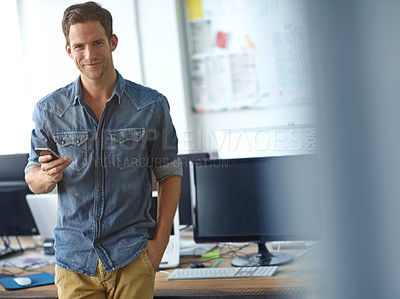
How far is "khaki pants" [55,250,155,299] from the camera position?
5.10ft

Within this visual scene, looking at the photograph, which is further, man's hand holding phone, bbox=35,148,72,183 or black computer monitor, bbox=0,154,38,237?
black computer monitor, bbox=0,154,38,237

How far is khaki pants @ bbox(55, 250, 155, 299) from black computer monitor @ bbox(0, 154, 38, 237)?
1.14 metres

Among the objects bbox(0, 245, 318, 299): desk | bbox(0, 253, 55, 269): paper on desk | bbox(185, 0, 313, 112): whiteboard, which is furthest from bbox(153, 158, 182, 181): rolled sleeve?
bbox(185, 0, 313, 112): whiteboard

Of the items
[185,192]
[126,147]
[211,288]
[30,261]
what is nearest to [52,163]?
[126,147]

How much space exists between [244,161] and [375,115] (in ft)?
6.45

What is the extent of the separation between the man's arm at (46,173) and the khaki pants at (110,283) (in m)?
0.25

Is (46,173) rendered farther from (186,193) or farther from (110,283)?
(186,193)

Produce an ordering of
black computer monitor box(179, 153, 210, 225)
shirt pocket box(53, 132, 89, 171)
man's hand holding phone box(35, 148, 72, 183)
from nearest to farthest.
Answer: man's hand holding phone box(35, 148, 72, 183) → shirt pocket box(53, 132, 89, 171) → black computer monitor box(179, 153, 210, 225)

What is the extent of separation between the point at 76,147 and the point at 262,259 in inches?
38.8

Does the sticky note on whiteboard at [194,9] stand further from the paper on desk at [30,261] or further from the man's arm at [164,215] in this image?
the man's arm at [164,215]

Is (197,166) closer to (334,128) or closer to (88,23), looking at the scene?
(88,23)

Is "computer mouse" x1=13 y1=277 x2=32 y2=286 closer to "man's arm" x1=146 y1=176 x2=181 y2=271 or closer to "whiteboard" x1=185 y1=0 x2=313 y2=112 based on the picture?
"man's arm" x1=146 y1=176 x2=181 y2=271

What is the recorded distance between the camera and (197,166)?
224 centimetres

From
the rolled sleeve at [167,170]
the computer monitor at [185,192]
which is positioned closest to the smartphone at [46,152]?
the rolled sleeve at [167,170]
